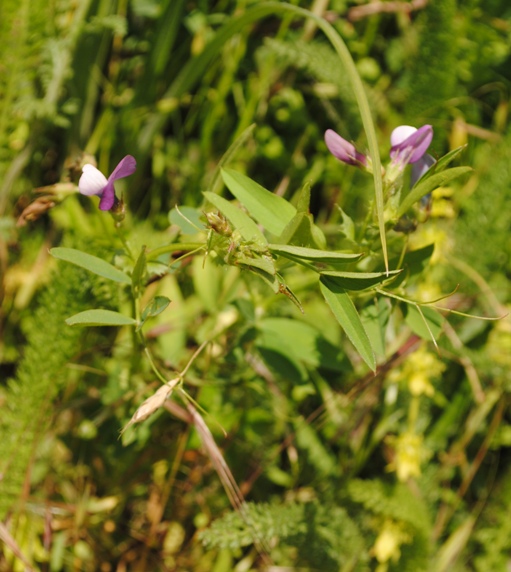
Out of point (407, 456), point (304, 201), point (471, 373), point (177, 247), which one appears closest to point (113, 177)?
point (177, 247)

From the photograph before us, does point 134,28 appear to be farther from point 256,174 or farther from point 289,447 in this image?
point 289,447

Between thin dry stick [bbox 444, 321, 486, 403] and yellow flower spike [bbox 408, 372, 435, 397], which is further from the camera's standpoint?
thin dry stick [bbox 444, 321, 486, 403]

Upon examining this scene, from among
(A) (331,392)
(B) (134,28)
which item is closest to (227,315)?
(A) (331,392)

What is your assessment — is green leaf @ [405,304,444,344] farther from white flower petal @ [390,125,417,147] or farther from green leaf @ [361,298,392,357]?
white flower petal @ [390,125,417,147]

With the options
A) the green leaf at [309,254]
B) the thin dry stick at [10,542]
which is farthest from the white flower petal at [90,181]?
the thin dry stick at [10,542]

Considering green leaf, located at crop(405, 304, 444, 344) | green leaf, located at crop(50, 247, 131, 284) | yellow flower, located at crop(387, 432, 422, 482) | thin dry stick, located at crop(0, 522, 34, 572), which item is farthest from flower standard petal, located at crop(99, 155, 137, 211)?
yellow flower, located at crop(387, 432, 422, 482)
